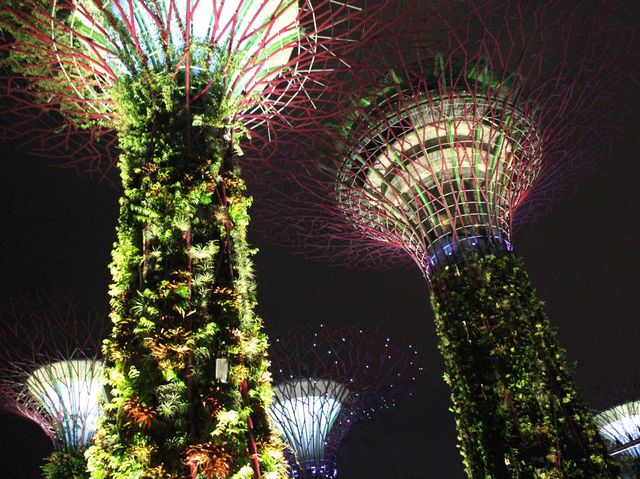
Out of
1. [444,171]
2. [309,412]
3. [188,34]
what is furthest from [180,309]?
[309,412]

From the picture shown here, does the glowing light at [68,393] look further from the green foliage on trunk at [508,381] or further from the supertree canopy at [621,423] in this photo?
the supertree canopy at [621,423]

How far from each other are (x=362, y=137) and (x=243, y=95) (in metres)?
8.24

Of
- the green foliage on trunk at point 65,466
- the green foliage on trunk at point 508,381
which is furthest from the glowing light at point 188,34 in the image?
the green foliage on trunk at point 65,466

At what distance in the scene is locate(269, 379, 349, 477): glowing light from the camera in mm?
26703

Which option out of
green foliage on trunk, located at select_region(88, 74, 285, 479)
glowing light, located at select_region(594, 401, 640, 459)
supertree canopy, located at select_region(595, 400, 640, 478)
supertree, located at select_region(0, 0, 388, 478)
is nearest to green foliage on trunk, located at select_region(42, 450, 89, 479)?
supertree, located at select_region(0, 0, 388, 478)

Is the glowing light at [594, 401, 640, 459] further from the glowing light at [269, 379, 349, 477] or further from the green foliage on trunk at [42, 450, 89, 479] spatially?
the green foliage on trunk at [42, 450, 89, 479]

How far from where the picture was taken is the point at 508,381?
12.1m

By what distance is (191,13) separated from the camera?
8062 millimetres

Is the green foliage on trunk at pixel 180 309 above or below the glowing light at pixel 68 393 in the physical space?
below

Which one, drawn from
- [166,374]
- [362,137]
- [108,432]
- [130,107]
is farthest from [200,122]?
[362,137]

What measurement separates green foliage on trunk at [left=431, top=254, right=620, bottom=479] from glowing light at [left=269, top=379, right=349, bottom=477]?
14097mm

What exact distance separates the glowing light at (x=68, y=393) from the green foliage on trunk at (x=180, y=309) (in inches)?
646

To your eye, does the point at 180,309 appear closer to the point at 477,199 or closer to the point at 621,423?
the point at 477,199

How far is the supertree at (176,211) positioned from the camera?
572 cm
